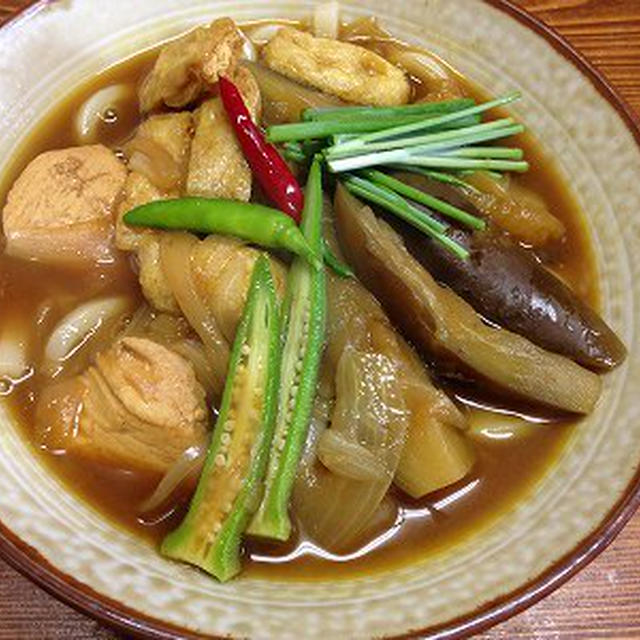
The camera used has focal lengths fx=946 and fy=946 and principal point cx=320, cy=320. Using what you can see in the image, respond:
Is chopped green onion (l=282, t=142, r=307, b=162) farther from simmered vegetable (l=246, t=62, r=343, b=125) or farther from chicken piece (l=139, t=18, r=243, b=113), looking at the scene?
chicken piece (l=139, t=18, r=243, b=113)

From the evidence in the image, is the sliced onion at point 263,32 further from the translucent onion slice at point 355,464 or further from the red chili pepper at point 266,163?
the translucent onion slice at point 355,464

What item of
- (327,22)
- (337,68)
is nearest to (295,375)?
(337,68)

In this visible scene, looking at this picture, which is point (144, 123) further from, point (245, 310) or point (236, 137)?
point (245, 310)

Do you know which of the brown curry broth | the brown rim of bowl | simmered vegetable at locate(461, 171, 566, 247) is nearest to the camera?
the brown rim of bowl

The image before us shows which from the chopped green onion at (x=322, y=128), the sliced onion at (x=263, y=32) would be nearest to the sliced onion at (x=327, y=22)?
the sliced onion at (x=263, y=32)

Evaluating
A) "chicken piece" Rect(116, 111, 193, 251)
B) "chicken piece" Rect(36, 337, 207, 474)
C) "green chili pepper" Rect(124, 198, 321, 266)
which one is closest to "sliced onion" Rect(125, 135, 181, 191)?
"chicken piece" Rect(116, 111, 193, 251)

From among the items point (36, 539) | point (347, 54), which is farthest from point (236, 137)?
point (36, 539)

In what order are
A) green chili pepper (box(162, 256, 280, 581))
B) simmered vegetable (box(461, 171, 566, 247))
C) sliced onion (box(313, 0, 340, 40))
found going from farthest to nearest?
sliced onion (box(313, 0, 340, 40)) < simmered vegetable (box(461, 171, 566, 247)) < green chili pepper (box(162, 256, 280, 581))
